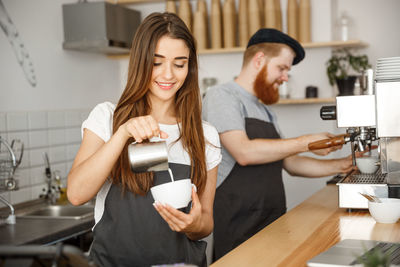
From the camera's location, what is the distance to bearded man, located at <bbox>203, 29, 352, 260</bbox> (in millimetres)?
2371

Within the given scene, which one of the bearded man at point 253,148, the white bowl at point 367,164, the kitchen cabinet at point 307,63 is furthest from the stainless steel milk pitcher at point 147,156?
the kitchen cabinet at point 307,63

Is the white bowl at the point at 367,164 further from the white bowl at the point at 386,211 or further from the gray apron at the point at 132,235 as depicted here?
the gray apron at the point at 132,235

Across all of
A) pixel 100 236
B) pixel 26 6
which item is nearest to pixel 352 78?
pixel 26 6

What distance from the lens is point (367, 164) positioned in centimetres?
229

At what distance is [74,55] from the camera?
3.61 meters

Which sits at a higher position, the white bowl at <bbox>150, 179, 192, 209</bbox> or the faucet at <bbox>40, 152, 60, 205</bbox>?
the white bowl at <bbox>150, 179, 192, 209</bbox>

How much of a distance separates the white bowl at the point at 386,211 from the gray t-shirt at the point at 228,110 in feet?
2.61

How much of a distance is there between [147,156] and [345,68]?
2.91m

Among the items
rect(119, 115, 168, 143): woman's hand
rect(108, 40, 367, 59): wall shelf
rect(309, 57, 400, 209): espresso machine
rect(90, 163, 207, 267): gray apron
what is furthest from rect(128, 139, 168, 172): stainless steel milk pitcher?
rect(108, 40, 367, 59): wall shelf

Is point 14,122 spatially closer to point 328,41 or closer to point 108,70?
point 108,70

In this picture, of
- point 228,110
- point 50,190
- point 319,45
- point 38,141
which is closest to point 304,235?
point 228,110

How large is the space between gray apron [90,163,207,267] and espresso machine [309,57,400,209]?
73 cm

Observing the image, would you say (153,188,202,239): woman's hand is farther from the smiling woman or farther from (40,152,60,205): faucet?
(40,152,60,205): faucet

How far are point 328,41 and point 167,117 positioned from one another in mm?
2287
